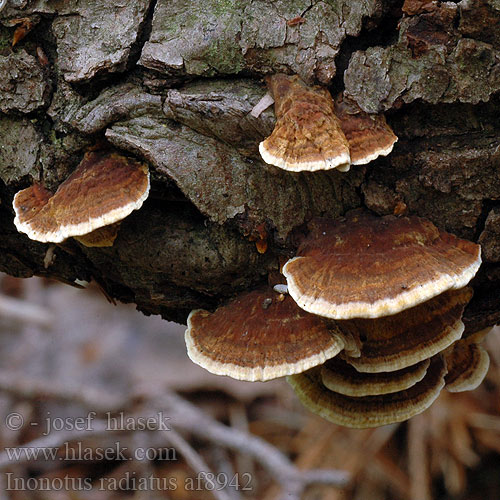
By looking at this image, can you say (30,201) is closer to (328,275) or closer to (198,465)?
(328,275)

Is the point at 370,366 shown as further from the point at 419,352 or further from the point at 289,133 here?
the point at 289,133

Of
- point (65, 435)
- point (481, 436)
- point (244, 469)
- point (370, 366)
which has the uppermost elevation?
point (370, 366)

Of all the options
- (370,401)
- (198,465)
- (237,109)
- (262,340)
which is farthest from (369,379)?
(198,465)

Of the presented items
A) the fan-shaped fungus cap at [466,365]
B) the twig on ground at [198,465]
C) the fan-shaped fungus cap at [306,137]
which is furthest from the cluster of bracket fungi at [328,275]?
the twig on ground at [198,465]

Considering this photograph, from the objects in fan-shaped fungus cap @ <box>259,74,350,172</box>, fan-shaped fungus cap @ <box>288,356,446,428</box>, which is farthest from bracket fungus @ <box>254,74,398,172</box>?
fan-shaped fungus cap @ <box>288,356,446,428</box>

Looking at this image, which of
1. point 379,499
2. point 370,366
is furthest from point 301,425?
point 370,366
